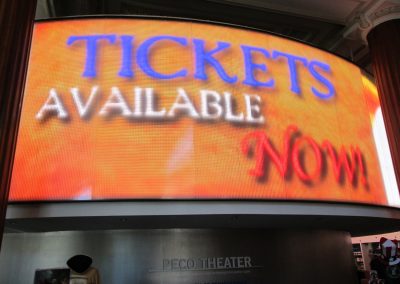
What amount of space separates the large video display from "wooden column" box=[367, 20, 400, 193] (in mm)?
2009

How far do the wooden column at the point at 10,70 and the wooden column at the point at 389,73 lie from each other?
7963 mm

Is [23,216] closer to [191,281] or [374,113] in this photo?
[191,281]

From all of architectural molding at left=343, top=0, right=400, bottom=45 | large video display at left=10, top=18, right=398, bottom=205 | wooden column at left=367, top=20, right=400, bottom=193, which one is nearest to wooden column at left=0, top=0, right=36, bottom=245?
large video display at left=10, top=18, right=398, bottom=205

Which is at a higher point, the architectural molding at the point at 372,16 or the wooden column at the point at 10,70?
the architectural molding at the point at 372,16

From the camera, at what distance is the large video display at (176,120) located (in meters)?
5.93

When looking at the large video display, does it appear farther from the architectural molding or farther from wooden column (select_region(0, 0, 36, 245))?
the architectural molding

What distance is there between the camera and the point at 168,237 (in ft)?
22.6

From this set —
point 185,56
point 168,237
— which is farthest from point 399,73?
point 168,237

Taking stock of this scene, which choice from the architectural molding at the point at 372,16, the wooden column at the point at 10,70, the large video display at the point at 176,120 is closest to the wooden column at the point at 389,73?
the architectural molding at the point at 372,16

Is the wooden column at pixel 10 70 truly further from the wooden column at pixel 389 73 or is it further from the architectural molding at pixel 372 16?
the architectural molding at pixel 372 16

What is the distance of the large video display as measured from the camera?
593 cm

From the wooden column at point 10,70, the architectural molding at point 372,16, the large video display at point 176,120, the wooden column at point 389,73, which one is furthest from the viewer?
the architectural molding at point 372,16

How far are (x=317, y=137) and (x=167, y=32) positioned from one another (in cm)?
336

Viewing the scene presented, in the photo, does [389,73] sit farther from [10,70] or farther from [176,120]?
[10,70]
